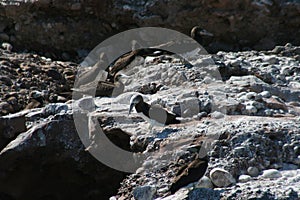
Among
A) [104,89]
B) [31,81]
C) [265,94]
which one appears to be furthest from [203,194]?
[31,81]

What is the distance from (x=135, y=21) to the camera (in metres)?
7.01

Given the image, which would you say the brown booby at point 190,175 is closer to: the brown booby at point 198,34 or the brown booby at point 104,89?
the brown booby at point 104,89

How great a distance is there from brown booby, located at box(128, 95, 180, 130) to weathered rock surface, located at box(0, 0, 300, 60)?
2.07 m

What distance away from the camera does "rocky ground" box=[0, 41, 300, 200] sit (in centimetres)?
399

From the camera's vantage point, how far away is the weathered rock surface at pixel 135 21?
Answer: 6672 millimetres

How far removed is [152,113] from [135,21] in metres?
2.54

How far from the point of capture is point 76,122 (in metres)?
4.80

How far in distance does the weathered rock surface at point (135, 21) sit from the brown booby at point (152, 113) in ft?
6.79

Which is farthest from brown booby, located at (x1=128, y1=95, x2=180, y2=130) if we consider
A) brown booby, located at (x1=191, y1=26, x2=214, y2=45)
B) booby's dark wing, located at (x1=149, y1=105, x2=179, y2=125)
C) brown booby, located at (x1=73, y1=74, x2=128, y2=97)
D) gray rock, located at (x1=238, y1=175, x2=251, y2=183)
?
brown booby, located at (x1=191, y1=26, x2=214, y2=45)

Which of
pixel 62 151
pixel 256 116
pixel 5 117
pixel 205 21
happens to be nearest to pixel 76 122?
pixel 62 151

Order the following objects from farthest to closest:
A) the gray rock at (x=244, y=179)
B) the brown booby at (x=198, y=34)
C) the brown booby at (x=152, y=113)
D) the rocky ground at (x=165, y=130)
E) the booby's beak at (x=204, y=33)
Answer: the booby's beak at (x=204, y=33) < the brown booby at (x=198, y=34) < the brown booby at (x=152, y=113) < the rocky ground at (x=165, y=130) < the gray rock at (x=244, y=179)

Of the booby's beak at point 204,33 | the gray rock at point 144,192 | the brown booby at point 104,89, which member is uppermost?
the booby's beak at point 204,33

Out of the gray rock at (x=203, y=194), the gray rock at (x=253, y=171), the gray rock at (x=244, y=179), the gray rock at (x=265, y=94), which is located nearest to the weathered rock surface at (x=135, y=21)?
the gray rock at (x=265, y=94)

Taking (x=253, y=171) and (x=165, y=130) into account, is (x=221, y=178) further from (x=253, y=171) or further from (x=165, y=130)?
(x=165, y=130)
